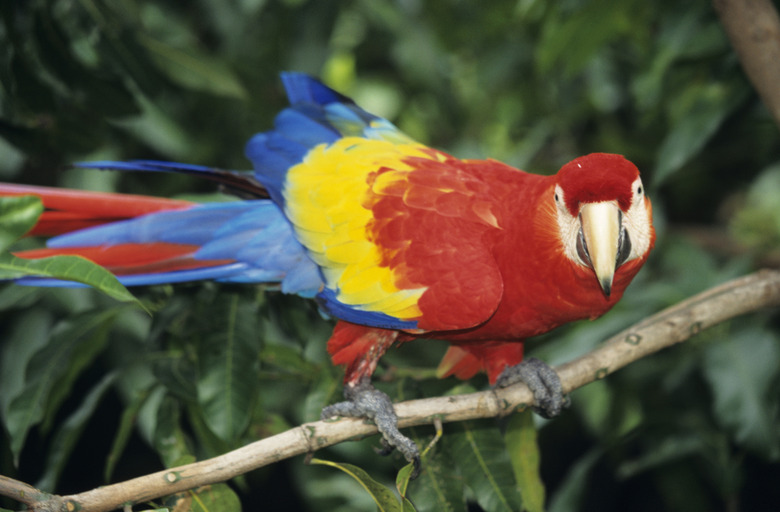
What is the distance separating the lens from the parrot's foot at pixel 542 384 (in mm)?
1259

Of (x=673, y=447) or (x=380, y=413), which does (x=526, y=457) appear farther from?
(x=673, y=447)

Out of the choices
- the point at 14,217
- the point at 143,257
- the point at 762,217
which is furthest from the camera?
the point at 762,217

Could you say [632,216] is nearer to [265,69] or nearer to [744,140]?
[744,140]

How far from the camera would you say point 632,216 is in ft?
3.53

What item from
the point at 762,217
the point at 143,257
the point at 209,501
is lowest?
the point at 209,501

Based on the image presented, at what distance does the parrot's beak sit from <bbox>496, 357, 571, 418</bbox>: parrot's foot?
30cm

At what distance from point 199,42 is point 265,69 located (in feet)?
0.89

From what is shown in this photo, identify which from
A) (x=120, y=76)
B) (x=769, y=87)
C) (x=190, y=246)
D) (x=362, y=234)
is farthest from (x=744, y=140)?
(x=120, y=76)

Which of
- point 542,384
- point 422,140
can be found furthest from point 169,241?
point 422,140

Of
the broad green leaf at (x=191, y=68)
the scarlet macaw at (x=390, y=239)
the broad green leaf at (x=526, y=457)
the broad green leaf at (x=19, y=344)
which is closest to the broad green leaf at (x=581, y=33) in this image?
the scarlet macaw at (x=390, y=239)


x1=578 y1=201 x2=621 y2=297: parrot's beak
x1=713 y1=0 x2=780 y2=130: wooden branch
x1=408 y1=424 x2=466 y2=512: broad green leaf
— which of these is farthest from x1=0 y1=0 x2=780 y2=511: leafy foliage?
x1=578 y1=201 x2=621 y2=297: parrot's beak

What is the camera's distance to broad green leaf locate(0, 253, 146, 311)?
832 millimetres

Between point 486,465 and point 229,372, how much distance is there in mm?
480

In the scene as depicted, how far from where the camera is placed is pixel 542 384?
50.4 inches
